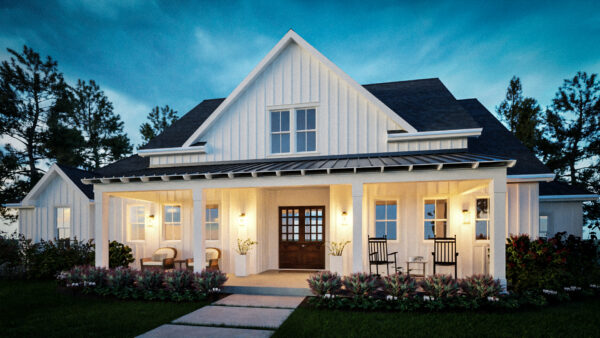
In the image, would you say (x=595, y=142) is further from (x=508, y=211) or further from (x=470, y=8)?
(x=508, y=211)

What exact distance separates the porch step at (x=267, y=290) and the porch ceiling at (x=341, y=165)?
290 centimetres

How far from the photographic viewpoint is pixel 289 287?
8.18 m

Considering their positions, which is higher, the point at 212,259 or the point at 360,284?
the point at 360,284

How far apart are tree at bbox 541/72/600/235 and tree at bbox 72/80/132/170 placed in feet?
96.8

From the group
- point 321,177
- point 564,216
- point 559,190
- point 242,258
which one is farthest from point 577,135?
point 242,258

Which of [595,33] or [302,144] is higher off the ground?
[595,33]

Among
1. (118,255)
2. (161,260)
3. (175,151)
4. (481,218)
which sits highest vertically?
(175,151)

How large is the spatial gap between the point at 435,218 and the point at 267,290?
18.1 feet

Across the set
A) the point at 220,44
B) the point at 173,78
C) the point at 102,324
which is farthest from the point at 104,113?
the point at 220,44

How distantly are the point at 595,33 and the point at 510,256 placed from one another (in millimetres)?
19953

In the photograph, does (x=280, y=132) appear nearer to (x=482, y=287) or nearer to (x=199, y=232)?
(x=199, y=232)

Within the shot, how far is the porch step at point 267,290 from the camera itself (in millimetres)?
8070

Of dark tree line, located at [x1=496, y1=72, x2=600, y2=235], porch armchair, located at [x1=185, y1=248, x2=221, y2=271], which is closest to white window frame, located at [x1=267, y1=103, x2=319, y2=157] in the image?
porch armchair, located at [x1=185, y1=248, x2=221, y2=271]

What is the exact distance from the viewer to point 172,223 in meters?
12.1
